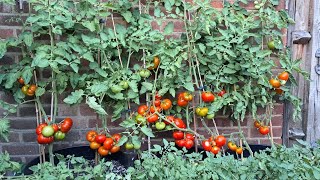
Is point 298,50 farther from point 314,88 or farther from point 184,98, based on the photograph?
point 184,98

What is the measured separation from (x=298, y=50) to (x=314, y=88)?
1.06 feet

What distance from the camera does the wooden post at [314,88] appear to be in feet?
9.69

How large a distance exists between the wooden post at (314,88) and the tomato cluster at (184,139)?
41.2 inches

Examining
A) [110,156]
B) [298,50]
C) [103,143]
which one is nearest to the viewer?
[103,143]

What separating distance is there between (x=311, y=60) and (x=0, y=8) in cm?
230

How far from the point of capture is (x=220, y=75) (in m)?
2.71

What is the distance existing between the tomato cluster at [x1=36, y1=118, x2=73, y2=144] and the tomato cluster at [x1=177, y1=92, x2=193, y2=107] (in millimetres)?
748

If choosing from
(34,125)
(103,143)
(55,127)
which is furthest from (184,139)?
(34,125)

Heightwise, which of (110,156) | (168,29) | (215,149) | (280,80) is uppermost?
(168,29)

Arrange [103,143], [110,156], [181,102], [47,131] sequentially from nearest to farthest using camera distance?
1. [47,131]
2. [103,143]
3. [181,102]
4. [110,156]

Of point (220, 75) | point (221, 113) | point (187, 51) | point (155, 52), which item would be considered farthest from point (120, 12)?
point (221, 113)

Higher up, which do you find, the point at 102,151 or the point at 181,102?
the point at 181,102

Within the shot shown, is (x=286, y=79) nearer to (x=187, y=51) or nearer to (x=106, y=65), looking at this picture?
(x=187, y=51)

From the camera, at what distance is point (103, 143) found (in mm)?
2545
